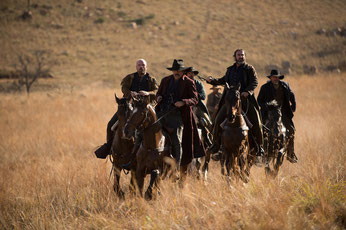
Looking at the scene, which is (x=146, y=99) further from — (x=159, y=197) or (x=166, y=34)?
(x=166, y=34)

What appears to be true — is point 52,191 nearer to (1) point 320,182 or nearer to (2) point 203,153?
(2) point 203,153

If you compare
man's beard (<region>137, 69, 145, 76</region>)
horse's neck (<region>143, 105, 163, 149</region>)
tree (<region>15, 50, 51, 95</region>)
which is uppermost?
man's beard (<region>137, 69, 145, 76</region>)

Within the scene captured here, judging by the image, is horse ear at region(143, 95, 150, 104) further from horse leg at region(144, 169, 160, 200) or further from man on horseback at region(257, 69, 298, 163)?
man on horseback at region(257, 69, 298, 163)

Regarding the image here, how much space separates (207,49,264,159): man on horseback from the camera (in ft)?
25.4

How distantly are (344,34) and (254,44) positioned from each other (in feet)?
37.3

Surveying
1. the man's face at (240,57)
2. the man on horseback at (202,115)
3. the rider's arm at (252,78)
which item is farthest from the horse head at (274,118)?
the man on horseback at (202,115)

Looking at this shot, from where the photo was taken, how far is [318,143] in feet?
37.8

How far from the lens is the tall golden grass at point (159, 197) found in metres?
4.89

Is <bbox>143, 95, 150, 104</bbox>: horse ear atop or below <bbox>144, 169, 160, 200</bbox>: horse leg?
atop

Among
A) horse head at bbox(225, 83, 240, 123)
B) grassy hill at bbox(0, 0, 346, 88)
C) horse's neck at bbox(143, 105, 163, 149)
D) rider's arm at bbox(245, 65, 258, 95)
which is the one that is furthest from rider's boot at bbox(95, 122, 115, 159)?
grassy hill at bbox(0, 0, 346, 88)

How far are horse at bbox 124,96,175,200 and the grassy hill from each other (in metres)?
25.9

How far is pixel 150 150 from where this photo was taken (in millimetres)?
6273

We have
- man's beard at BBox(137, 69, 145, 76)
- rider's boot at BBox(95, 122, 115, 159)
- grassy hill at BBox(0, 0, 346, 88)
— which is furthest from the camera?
grassy hill at BBox(0, 0, 346, 88)

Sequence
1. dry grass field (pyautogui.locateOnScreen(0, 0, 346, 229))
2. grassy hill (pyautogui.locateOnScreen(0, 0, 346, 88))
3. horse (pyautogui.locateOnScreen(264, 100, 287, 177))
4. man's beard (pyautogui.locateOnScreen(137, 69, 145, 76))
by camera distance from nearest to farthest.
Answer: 1. dry grass field (pyautogui.locateOnScreen(0, 0, 346, 229))
2. man's beard (pyautogui.locateOnScreen(137, 69, 145, 76))
3. horse (pyautogui.locateOnScreen(264, 100, 287, 177))
4. grassy hill (pyautogui.locateOnScreen(0, 0, 346, 88))
